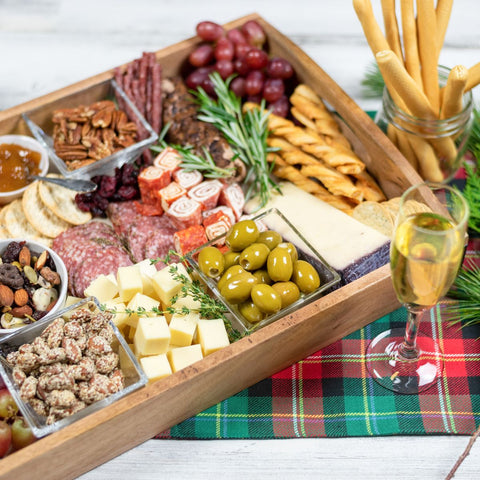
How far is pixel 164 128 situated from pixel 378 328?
1111 millimetres

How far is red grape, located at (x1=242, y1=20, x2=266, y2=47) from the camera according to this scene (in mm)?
2832

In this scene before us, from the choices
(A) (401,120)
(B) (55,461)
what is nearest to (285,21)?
(A) (401,120)

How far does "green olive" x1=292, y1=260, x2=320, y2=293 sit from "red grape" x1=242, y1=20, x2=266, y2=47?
3.86 ft

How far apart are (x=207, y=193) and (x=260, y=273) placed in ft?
1.60

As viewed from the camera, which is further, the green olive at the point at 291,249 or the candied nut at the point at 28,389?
the green olive at the point at 291,249

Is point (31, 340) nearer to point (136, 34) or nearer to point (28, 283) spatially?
point (28, 283)

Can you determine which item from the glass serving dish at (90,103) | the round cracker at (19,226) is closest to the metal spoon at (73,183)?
the glass serving dish at (90,103)

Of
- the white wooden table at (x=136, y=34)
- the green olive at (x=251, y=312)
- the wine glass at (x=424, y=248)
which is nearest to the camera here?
the wine glass at (x=424, y=248)

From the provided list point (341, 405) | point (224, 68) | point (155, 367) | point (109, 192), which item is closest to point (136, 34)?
point (224, 68)

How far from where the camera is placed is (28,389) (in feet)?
5.95

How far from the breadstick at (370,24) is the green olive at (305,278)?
2.63 feet

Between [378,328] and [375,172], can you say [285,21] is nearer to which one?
[375,172]

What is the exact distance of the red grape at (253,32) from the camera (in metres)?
2.83

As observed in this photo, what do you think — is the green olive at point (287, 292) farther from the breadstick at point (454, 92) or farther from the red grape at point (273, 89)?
the red grape at point (273, 89)
